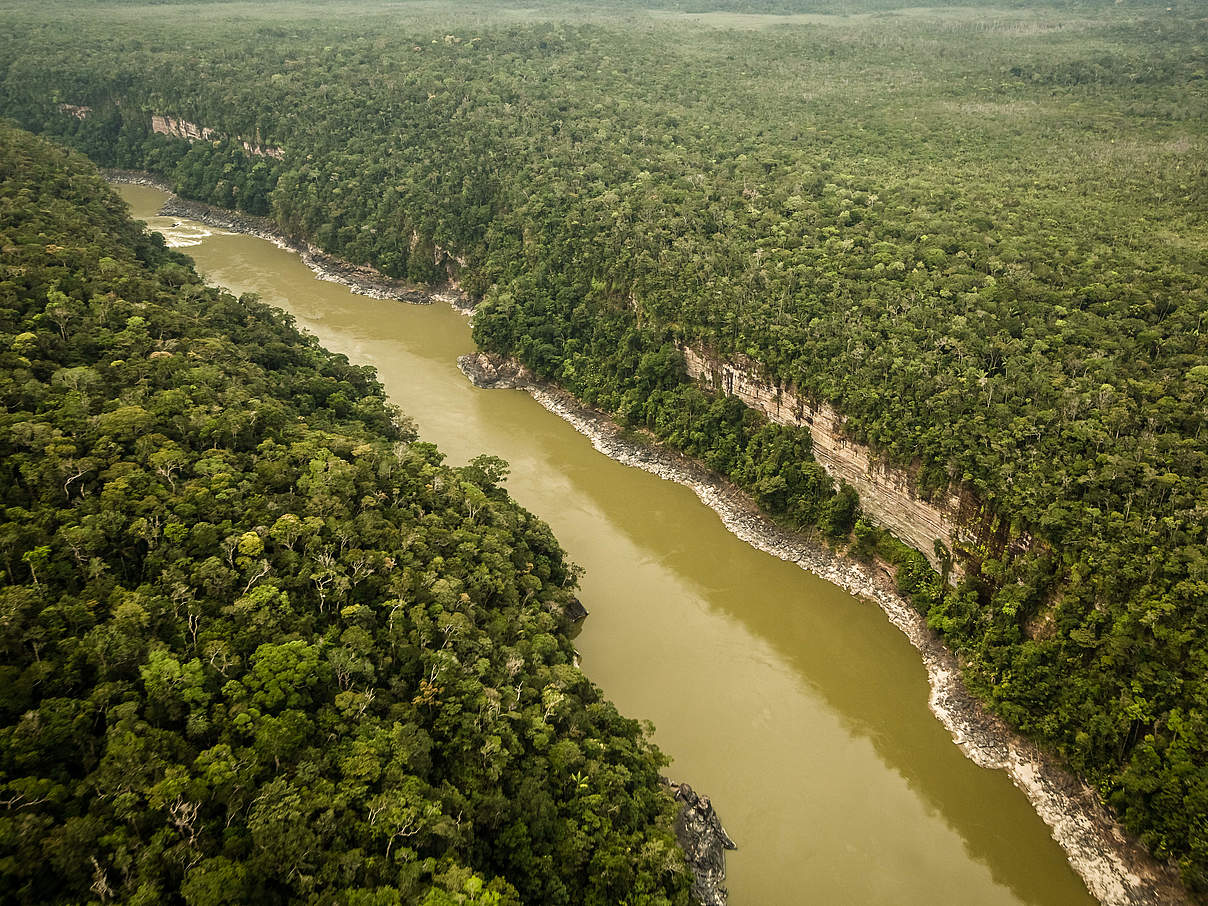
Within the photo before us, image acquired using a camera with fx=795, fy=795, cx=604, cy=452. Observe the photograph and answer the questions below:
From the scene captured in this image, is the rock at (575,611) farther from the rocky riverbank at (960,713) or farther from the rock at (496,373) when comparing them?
the rock at (496,373)

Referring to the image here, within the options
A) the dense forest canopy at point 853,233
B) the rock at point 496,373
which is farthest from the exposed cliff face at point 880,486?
the rock at point 496,373

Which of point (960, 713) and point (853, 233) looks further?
point (853, 233)

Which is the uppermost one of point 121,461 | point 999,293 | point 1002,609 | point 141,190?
point 999,293

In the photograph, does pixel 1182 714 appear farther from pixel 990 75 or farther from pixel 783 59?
pixel 783 59

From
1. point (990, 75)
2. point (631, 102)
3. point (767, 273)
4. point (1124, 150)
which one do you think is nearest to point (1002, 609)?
point (767, 273)

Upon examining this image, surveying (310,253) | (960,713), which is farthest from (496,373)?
(960,713)

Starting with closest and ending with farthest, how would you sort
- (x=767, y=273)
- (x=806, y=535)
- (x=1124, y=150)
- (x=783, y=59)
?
(x=806, y=535) → (x=767, y=273) → (x=1124, y=150) → (x=783, y=59)

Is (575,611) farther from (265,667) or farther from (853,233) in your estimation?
(853,233)
